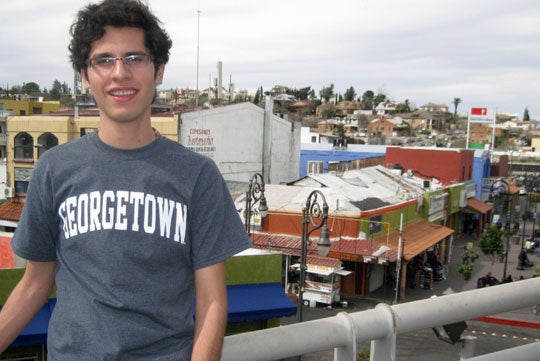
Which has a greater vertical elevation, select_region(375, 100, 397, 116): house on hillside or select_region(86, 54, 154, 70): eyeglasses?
select_region(375, 100, 397, 116): house on hillside

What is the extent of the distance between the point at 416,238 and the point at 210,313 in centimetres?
2617

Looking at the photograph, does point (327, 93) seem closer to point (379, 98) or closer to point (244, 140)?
point (379, 98)

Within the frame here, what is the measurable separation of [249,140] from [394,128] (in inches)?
2669

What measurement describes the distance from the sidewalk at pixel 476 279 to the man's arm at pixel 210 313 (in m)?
16.8

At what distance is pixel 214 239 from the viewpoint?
6.71ft

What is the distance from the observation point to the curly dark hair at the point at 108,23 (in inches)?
80.2

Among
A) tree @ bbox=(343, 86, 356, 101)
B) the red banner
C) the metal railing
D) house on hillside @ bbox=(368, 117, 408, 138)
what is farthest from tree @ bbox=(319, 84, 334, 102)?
the metal railing

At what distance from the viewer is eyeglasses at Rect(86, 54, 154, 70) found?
2.07 metres

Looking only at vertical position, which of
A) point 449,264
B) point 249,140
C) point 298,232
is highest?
point 249,140

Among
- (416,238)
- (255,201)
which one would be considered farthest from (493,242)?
(255,201)

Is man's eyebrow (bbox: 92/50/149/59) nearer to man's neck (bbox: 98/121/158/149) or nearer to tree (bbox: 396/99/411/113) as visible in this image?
man's neck (bbox: 98/121/158/149)

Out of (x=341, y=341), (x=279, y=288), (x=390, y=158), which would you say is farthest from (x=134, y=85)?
(x=390, y=158)

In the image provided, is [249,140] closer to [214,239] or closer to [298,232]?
[298,232]

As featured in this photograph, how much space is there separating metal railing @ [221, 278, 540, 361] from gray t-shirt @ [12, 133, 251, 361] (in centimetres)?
28
